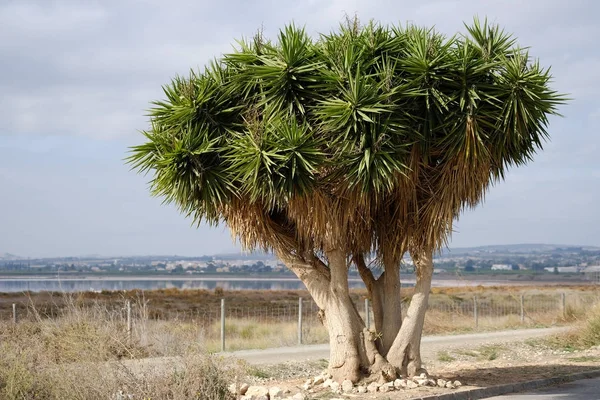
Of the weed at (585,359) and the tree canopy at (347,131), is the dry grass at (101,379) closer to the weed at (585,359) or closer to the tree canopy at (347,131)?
the tree canopy at (347,131)

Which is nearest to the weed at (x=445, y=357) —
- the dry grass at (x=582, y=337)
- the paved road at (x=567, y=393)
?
the dry grass at (x=582, y=337)

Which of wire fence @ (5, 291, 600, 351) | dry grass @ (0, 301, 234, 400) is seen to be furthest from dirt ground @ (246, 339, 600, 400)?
dry grass @ (0, 301, 234, 400)

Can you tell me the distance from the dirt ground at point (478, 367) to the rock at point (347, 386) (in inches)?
10.2

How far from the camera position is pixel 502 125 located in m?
13.6

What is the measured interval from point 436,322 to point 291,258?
19689mm

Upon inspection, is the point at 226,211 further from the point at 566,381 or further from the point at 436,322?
the point at 436,322

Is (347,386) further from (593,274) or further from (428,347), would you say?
(593,274)

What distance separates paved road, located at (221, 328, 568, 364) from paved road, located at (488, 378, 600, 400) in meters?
5.49

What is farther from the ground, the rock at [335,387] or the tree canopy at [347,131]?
the tree canopy at [347,131]

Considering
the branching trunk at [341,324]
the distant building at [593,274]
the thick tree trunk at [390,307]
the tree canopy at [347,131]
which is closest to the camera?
the tree canopy at [347,131]

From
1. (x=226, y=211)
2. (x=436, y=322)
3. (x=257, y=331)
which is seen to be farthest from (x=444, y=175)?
(x=436, y=322)

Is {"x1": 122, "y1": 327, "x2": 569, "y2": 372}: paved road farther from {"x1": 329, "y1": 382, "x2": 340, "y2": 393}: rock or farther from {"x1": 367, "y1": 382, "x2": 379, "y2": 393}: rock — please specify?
{"x1": 367, "y1": 382, "x2": 379, "y2": 393}: rock

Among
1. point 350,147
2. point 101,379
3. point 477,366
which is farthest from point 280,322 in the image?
point 101,379

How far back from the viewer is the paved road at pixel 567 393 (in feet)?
47.7
